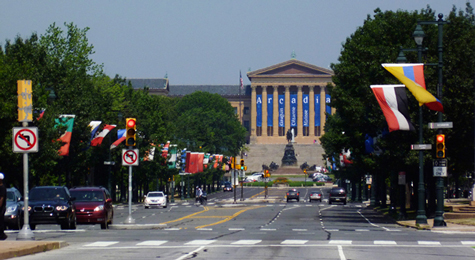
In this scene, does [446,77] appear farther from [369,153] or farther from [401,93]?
[369,153]

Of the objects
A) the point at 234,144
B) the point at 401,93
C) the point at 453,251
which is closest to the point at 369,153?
the point at 401,93

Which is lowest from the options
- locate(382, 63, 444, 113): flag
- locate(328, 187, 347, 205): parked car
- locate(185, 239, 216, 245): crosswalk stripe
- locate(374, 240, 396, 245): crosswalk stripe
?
locate(328, 187, 347, 205): parked car

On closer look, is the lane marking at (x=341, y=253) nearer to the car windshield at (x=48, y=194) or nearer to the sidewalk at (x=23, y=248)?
the sidewalk at (x=23, y=248)

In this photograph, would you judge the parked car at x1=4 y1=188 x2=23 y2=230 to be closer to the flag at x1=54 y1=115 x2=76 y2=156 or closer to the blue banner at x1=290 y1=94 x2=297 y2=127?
the flag at x1=54 y1=115 x2=76 y2=156

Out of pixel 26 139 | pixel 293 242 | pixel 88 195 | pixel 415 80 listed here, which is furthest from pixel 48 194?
pixel 415 80

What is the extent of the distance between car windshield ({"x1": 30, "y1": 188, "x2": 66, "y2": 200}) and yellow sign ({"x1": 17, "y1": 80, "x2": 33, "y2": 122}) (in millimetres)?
6927

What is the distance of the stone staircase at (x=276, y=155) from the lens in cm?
16462

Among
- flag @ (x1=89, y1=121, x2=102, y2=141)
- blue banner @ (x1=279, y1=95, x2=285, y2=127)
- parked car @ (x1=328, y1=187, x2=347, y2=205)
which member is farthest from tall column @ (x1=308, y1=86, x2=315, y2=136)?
flag @ (x1=89, y1=121, x2=102, y2=141)

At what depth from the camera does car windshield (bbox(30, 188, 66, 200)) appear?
2809 centimetres

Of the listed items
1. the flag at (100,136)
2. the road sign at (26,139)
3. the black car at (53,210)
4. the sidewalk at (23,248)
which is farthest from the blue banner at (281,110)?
the sidewalk at (23,248)

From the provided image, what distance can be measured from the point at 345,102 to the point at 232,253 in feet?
90.7

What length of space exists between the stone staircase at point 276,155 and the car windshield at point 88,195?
13188 cm

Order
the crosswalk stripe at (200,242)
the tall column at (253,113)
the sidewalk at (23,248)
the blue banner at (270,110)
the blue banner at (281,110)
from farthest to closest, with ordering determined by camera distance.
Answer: the tall column at (253,113), the blue banner at (270,110), the blue banner at (281,110), the crosswalk stripe at (200,242), the sidewalk at (23,248)

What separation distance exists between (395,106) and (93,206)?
12.2 meters
